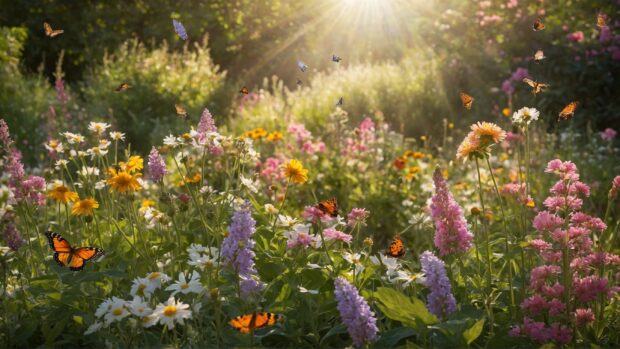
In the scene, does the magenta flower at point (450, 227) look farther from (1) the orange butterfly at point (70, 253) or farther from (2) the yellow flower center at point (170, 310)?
(1) the orange butterfly at point (70, 253)

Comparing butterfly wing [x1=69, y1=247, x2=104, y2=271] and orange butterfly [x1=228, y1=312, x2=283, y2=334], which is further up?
orange butterfly [x1=228, y1=312, x2=283, y2=334]

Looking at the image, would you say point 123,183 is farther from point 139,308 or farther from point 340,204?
point 340,204

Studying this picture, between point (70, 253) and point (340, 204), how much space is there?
3.22m

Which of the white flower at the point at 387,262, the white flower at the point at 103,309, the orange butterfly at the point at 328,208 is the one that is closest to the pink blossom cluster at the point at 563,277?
the white flower at the point at 387,262

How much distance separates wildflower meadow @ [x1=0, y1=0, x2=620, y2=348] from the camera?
2305mm

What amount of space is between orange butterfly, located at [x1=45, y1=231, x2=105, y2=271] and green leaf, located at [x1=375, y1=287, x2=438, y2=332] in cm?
109

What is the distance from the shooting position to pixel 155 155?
2.73 metres

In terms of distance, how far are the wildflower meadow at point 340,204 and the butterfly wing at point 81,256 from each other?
10 millimetres

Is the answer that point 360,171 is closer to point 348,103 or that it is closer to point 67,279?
point 67,279

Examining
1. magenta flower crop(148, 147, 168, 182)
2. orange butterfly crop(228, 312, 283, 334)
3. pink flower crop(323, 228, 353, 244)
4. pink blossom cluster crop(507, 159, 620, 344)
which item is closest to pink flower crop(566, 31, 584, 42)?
pink blossom cluster crop(507, 159, 620, 344)

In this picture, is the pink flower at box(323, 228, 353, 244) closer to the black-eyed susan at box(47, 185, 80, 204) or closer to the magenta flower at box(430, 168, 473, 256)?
the magenta flower at box(430, 168, 473, 256)

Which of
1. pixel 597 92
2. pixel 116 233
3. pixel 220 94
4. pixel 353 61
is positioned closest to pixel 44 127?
pixel 220 94

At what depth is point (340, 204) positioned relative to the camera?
5.53 metres

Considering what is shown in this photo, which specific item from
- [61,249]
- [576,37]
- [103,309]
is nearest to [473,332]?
[103,309]
